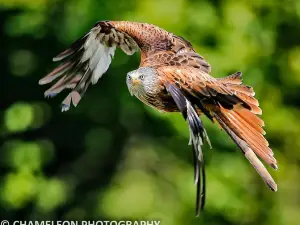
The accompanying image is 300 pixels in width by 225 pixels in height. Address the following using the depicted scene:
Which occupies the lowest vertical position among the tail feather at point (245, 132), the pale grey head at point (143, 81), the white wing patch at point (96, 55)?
the white wing patch at point (96, 55)

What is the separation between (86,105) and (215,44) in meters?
1.47

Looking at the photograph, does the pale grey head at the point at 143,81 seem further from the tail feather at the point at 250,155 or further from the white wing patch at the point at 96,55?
the white wing patch at the point at 96,55

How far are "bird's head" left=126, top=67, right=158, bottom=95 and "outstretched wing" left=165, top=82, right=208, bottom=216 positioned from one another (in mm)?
35

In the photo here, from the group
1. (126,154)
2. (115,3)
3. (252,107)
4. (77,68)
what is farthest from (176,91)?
(126,154)

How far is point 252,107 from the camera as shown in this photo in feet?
7.77

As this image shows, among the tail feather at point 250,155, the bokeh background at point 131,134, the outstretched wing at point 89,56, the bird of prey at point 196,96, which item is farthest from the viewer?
the bokeh background at point 131,134

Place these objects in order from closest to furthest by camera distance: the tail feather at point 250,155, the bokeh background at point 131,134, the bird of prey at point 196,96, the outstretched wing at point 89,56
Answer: the tail feather at point 250,155 < the bird of prey at point 196,96 < the outstretched wing at point 89,56 < the bokeh background at point 131,134

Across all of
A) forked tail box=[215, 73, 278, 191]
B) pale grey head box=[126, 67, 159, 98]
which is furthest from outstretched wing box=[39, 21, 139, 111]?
forked tail box=[215, 73, 278, 191]

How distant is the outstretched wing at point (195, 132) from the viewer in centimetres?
226

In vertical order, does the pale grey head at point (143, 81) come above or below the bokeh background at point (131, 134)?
above

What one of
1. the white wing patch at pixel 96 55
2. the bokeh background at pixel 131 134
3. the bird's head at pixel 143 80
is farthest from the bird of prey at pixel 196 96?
the bokeh background at pixel 131 134

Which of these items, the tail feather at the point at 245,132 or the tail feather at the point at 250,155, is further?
the tail feather at the point at 245,132

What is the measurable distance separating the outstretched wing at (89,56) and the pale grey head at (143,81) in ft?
1.16

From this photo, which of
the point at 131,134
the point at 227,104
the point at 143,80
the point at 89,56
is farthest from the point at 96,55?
the point at 131,134
